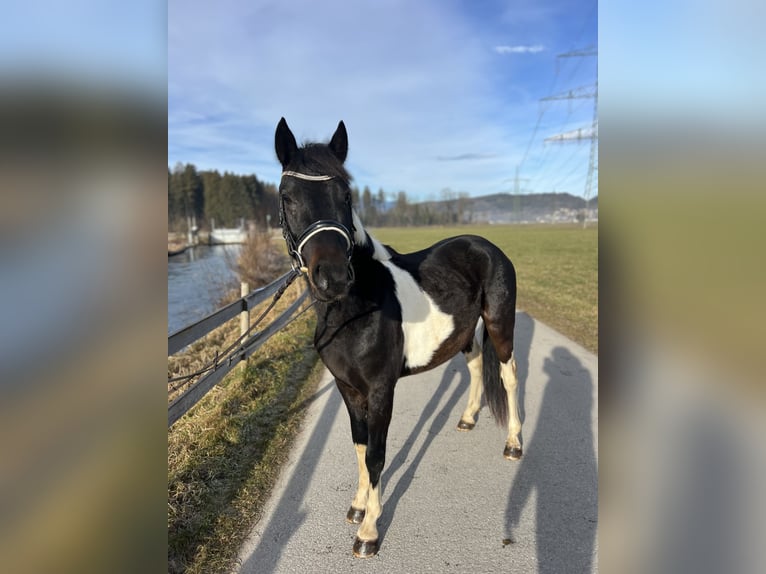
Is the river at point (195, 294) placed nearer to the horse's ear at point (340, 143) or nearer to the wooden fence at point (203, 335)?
the wooden fence at point (203, 335)

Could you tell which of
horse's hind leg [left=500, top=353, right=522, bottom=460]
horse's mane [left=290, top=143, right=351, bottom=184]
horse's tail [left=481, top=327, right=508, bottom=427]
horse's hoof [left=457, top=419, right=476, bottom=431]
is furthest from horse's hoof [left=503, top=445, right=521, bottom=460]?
horse's mane [left=290, top=143, right=351, bottom=184]

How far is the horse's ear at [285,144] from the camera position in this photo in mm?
2127

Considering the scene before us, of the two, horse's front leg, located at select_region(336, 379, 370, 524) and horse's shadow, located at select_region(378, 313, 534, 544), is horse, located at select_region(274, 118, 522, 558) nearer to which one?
horse's front leg, located at select_region(336, 379, 370, 524)

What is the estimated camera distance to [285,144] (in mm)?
2152

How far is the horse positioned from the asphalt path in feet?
0.61

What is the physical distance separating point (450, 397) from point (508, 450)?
→ 4.25 ft

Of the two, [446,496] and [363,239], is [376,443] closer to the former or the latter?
[446,496]

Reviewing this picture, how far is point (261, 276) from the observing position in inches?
519

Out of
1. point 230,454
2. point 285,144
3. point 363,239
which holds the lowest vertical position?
point 230,454

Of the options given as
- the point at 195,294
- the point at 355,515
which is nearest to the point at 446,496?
the point at 355,515

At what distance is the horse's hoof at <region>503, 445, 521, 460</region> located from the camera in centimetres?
329

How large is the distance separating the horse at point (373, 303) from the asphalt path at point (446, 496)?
19cm

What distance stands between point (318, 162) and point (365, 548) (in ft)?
7.19
